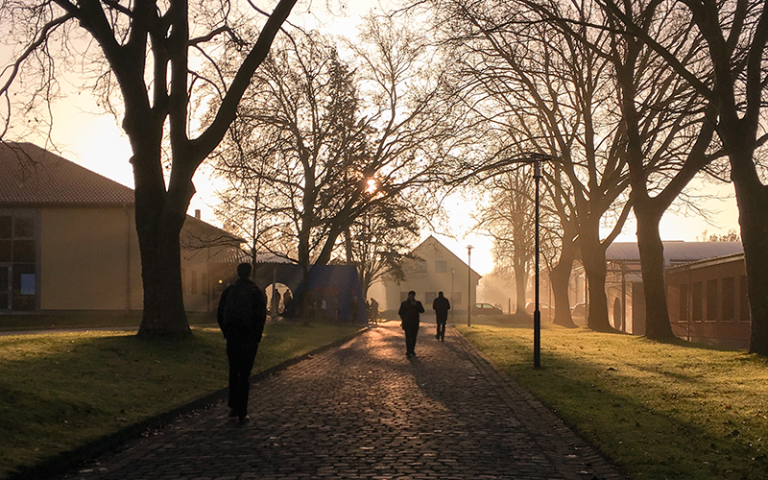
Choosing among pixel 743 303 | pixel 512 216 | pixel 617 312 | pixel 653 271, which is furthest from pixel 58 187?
pixel 617 312

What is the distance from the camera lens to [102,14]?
15891mm

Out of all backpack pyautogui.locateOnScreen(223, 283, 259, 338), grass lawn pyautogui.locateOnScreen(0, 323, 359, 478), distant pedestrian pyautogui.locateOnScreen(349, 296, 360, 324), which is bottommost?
grass lawn pyautogui.locateOnScreen(0, 323, 359, 478)

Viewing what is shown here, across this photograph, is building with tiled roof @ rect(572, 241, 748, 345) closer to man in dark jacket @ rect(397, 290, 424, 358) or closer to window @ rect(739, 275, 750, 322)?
window @ rect(739, 275, 750, 322)

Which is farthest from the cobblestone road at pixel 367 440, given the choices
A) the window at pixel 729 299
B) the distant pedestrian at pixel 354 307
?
the distant pedestrian at pixel 354 307

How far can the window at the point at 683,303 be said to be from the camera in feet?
135

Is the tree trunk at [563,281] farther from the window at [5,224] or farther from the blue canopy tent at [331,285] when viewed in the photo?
the window at [5,224]

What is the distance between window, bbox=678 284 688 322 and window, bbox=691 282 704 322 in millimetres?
1642

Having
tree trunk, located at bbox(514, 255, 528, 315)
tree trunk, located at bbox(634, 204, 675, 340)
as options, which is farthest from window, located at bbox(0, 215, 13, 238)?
tree trunk, located at bbox(514, 255, 528, 315)

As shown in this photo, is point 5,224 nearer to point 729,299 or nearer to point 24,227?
point 24,227

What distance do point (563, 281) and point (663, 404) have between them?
30.0 meters

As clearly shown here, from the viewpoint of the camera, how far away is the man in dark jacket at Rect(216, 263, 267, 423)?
9.28m

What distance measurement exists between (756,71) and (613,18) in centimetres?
411

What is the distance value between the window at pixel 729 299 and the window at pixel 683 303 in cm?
691

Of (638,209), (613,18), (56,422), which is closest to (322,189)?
(638,209)
